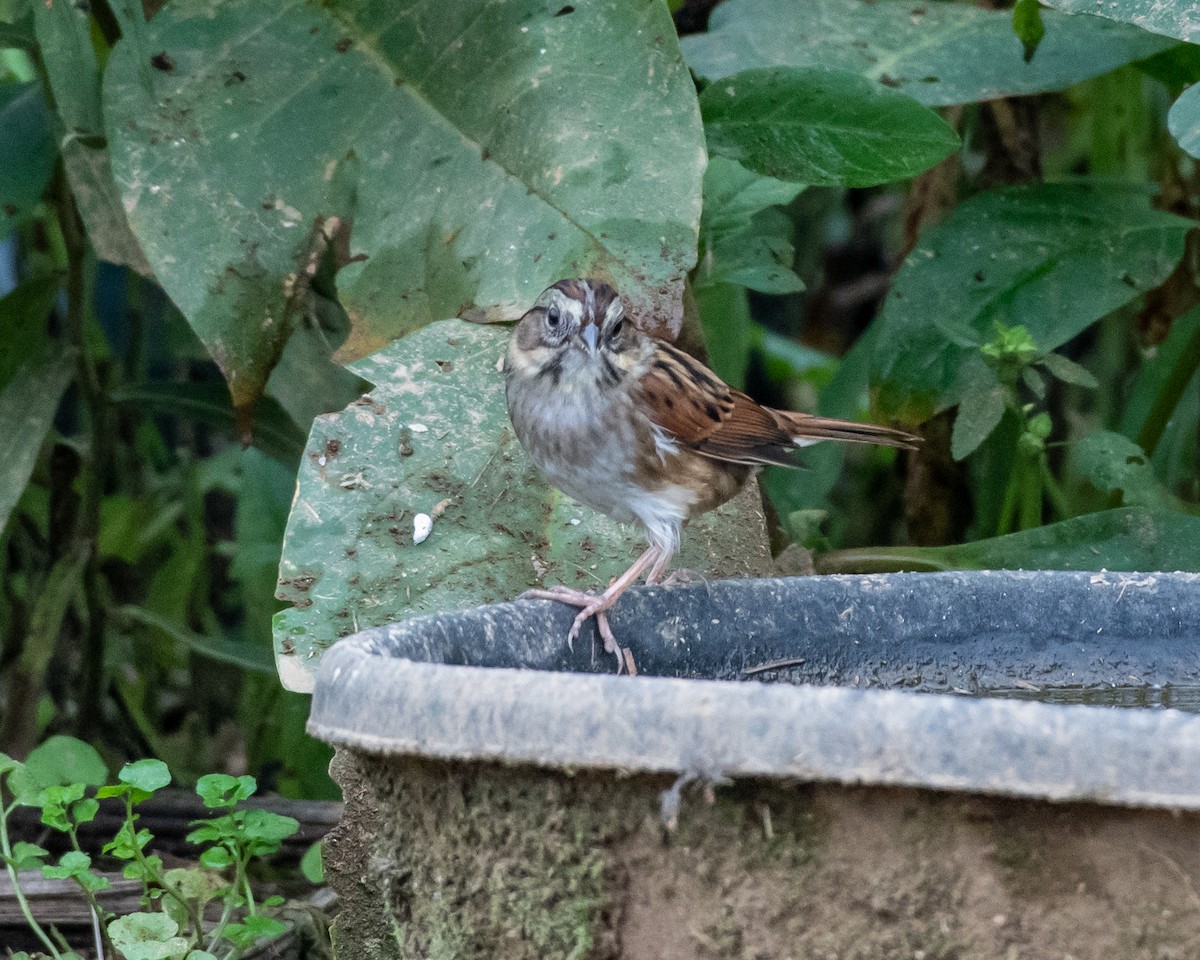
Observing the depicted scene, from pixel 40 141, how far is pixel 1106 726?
269cm

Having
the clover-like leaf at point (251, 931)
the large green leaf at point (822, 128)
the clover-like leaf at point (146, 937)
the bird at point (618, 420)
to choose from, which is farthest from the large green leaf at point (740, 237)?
the clover-like leaf at point (146, 937)

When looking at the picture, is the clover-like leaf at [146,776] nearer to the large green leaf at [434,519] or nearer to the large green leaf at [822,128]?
the large green leaf at [434,519]

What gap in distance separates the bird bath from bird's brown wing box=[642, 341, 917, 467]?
1.06 m

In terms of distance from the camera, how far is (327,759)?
3689mm

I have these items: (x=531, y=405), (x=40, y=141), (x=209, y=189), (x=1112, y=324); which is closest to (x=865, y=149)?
(x=531, y=405)

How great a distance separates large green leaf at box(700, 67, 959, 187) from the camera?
9.25ft

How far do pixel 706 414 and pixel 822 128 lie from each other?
0.62m

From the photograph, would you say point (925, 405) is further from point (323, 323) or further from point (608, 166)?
point (323, 323)

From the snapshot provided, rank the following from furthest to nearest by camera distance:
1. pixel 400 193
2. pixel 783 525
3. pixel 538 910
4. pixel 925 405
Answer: pixel 783 525, pixel 925 405, pixel 400 193, pixel 538 910

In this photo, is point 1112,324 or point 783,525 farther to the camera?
point 1112,324

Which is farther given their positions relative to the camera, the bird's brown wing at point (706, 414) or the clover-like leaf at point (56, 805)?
the bird's brown wing at point (706, 414)

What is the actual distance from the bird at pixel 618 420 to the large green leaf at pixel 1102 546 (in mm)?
490

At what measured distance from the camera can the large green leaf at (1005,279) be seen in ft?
10.3

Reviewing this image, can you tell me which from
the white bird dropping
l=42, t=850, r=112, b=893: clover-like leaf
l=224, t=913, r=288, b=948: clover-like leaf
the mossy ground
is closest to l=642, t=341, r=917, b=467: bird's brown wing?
the white bird dropping
